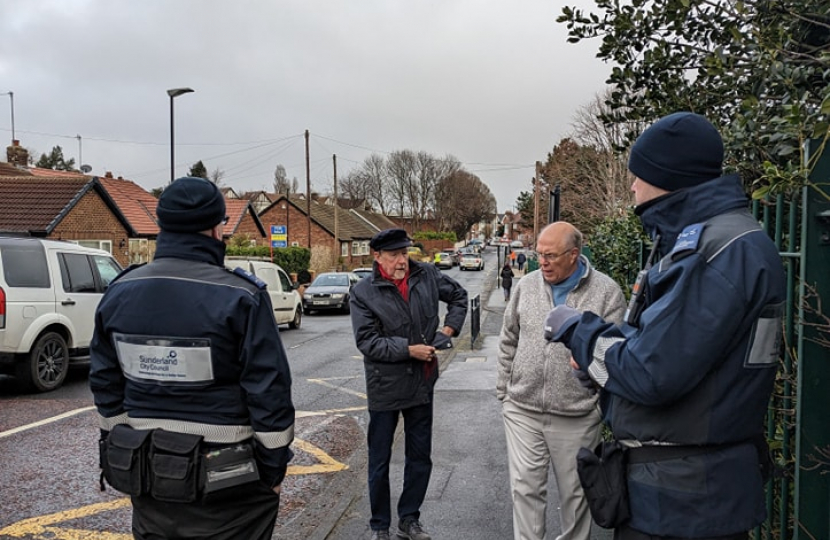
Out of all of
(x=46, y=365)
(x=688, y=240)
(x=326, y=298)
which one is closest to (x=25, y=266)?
(x=46, y=365)

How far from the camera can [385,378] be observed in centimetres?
438

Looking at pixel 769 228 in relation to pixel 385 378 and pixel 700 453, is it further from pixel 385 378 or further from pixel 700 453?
pixel 385 378

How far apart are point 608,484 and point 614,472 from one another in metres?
0.05

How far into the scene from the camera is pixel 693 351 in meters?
1.98

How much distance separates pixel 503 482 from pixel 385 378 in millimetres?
1808

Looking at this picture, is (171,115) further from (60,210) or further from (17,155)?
(17,155)

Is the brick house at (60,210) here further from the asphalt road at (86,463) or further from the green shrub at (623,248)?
the green shrub at (623,248)

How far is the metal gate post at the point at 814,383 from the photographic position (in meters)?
2.55

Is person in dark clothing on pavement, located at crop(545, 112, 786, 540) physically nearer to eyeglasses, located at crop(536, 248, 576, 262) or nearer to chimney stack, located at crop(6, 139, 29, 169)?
eyeglasses, located at crop(536, 248, 576, 262)

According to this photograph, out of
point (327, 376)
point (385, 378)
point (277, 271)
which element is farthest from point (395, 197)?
point (385, 378)

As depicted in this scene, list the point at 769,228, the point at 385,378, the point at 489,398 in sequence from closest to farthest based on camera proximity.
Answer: the point at 769,228, the point at 385,378, the point at 489,398

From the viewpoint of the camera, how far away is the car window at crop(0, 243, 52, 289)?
29.5 ft

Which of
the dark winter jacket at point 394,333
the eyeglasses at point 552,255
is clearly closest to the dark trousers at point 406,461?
the dark winter jacket at point 394,333

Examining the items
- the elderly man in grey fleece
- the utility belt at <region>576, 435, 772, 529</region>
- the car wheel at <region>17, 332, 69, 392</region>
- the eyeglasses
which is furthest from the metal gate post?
the car wheel at <region>17, 332, 69, 392</region>
